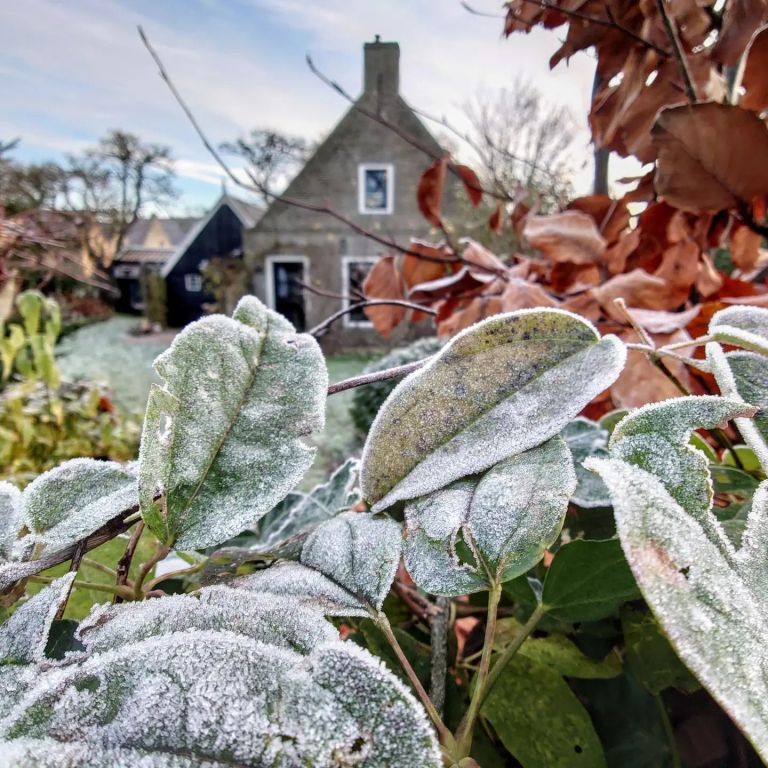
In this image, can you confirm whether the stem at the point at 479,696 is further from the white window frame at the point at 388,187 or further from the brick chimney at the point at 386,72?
the white window frame at the point at 388,187

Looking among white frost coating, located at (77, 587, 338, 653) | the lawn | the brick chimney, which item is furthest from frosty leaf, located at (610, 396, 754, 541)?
the brick chimney

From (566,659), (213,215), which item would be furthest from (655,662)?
(213,215)

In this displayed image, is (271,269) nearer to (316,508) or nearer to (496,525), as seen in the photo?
(316,508)

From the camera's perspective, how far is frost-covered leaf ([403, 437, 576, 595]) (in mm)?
193

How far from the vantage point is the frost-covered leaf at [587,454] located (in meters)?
0.28

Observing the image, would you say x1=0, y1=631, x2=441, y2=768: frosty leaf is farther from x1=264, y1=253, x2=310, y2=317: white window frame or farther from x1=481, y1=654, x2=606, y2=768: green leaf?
x1=264, y1=253, x2=310, y2=317: white window frame

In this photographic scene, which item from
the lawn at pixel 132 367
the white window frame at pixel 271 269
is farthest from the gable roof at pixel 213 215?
the white window frame at pixel 271 269

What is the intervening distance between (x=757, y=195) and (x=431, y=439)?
49 centimetres

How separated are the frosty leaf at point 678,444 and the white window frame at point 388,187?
33.0 feet

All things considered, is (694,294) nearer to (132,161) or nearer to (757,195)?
(757,195)

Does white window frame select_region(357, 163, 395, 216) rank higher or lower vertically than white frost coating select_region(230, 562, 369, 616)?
higher

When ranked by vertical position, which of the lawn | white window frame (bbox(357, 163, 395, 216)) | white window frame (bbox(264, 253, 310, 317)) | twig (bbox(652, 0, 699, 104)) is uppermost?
white window frame (bbox(357, 163, 395, 216))

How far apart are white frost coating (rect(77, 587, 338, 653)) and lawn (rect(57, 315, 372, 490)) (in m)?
3.46

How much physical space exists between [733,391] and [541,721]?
7.0 inches
